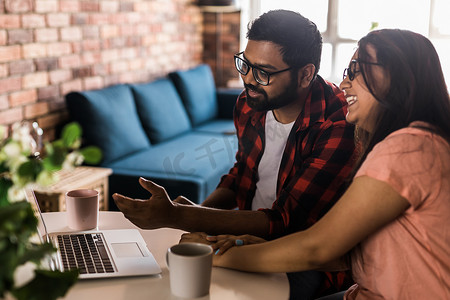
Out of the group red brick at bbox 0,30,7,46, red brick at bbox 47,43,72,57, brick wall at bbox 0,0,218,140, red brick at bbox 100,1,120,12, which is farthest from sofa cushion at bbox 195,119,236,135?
red brick at bbox 0,30,7,46

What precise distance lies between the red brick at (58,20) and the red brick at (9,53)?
0.31 metres

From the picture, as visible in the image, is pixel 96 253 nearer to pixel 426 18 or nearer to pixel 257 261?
pixel 257 261

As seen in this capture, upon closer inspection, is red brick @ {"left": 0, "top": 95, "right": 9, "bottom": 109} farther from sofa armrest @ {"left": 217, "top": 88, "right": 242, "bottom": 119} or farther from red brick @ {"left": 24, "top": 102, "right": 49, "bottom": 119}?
sofa armrest @ {"left": 217, "top": 88, "right": 242, "bottom": 119}

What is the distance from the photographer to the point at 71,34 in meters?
3.24

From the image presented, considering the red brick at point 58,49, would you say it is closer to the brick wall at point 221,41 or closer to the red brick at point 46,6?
the red brick at point 46,6

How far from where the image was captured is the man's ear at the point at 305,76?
5.67 ft

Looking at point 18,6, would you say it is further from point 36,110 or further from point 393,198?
point 393,198

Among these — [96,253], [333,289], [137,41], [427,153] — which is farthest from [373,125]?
[137,41]

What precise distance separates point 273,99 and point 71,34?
1925 mm

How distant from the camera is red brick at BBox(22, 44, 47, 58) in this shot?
2.86 metres

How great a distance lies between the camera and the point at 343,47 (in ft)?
17.3

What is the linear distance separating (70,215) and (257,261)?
51 cm

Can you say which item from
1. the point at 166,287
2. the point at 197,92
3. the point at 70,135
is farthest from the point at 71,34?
the point at 70,135

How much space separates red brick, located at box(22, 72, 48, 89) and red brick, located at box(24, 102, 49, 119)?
0.10 m
